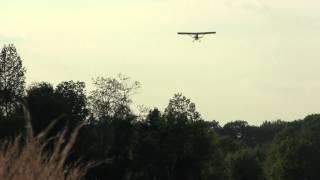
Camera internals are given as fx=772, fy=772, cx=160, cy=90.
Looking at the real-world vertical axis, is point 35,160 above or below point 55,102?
below

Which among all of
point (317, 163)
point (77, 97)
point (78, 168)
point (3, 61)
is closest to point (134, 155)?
point (77, 97)

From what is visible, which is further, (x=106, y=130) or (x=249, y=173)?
(x=249, y=173)

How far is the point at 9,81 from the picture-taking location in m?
92.7

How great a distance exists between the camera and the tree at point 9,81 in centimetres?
9256

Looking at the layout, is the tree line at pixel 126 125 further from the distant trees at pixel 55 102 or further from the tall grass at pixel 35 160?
the tall grass at pixel 35 160

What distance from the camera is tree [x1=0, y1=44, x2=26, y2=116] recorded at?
304ft

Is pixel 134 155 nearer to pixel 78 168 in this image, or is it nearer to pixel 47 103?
pixel 47 103

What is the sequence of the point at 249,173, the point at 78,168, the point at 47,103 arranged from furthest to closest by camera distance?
the point at 249,173
the point at 47,103
the point at 78,168

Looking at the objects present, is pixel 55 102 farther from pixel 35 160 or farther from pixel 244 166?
pixel 35 160

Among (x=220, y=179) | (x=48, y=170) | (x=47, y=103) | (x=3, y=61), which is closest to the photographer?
(x=48, y=170)

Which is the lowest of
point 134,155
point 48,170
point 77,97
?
point 48,170

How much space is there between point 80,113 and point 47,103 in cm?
657

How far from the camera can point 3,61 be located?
93000 millimetres

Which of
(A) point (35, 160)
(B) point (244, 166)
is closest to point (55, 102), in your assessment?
(B) point (244, 166)
